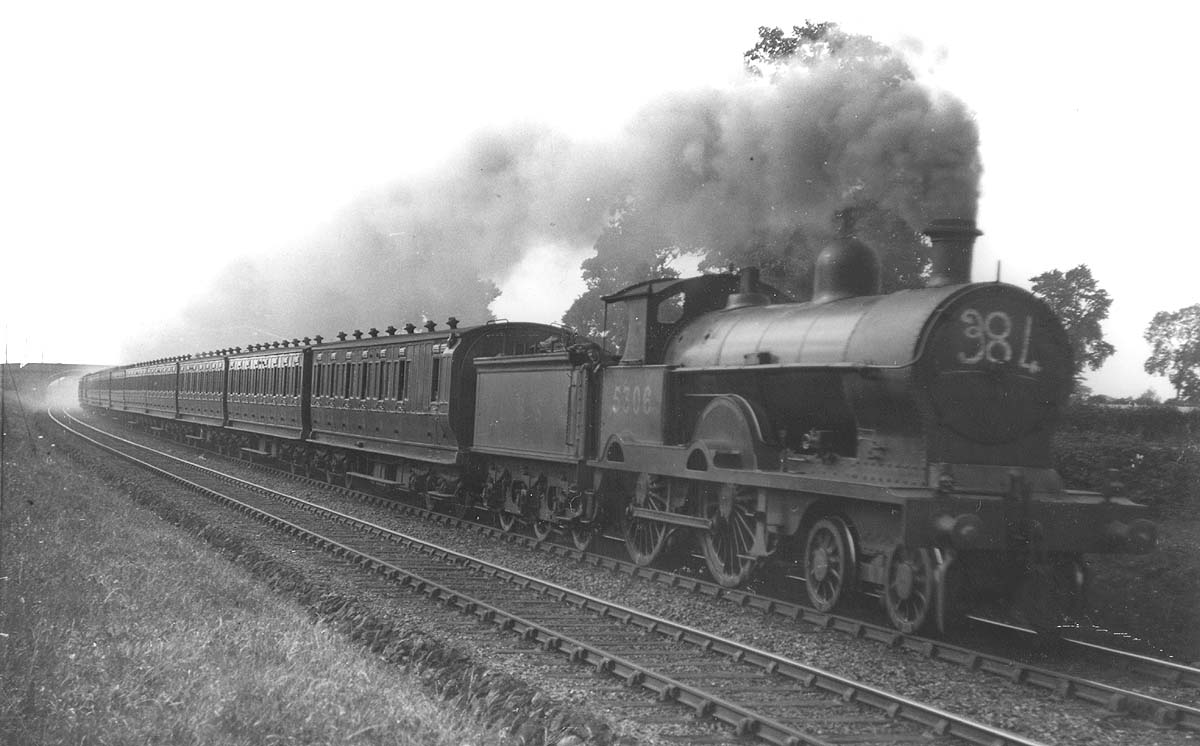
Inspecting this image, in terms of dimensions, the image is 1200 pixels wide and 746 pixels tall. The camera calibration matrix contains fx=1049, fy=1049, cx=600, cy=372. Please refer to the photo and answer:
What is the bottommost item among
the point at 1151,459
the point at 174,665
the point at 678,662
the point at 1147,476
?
the point at 678,662

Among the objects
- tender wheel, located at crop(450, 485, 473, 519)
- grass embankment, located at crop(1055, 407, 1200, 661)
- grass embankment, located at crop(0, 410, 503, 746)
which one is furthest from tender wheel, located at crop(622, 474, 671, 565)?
tender wheel, located at crop(450, 485, 473, 519)

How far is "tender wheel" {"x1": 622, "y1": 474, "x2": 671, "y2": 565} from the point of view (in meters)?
11.1

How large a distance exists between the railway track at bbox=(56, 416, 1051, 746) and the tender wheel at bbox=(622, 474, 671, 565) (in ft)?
5.20

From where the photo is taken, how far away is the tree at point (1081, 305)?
15227 millimetres

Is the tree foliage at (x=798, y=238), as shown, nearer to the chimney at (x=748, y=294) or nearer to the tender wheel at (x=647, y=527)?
the chimney at (x=748, y=294)

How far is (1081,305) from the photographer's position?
15641mm

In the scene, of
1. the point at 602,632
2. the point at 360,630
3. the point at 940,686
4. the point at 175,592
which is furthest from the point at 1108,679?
the point at 175,592

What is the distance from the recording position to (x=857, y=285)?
945 cm

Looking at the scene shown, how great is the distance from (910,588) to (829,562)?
1.02m

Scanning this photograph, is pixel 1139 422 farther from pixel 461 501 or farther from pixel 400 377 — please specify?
pixel 400 377

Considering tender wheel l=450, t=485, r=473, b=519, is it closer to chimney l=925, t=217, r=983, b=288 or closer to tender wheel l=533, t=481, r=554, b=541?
tender wheel l=533, t=481, r=554, b=541

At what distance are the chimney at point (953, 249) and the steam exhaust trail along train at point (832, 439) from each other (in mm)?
16

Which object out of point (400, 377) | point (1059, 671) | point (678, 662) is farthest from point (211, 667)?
point (400, 377)

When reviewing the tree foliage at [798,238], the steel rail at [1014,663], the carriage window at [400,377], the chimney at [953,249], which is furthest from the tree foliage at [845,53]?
the carriage window at [400,377]
